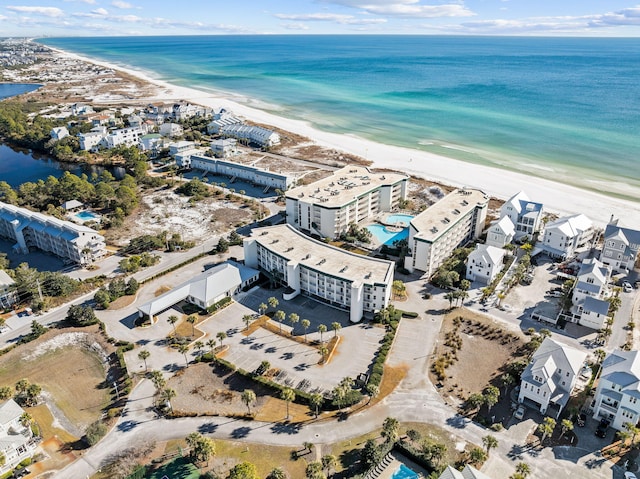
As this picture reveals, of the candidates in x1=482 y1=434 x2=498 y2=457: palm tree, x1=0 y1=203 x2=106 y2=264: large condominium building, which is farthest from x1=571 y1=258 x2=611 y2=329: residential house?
x1=0 y1=203 x2=106 y2=264: large condominium building

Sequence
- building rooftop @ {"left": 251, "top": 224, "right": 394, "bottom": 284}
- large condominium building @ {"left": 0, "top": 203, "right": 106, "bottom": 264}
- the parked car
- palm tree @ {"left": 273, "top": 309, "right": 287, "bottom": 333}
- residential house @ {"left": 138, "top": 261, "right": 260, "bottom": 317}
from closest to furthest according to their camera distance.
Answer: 1. the parked car
2. palm tree @ {"left": 273, "top": 309, "right": 287, "bottom": 333}
3. residential house @ {"left": 138, "top": 261, "right": 260, "bottom": 317}
4. building rooftop @ {"left": 251, "top": 224, "right": 394, "bottom": 284}
5. large condominium building @ {"left": 0, "top": 203, "right": 106, "bottom": 264}

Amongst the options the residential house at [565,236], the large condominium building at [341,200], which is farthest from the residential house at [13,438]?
the residential house at [565,236]

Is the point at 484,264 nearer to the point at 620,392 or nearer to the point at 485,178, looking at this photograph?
the point at 620,392

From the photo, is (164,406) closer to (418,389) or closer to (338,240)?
(418,389)

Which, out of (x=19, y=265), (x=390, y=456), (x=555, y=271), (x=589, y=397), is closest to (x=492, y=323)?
(x=589, y=397)

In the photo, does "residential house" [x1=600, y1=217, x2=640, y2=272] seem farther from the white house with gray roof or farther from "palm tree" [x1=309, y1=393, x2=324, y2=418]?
"palm tree" [x1=309, y1=393, x2=324, y2=418]
